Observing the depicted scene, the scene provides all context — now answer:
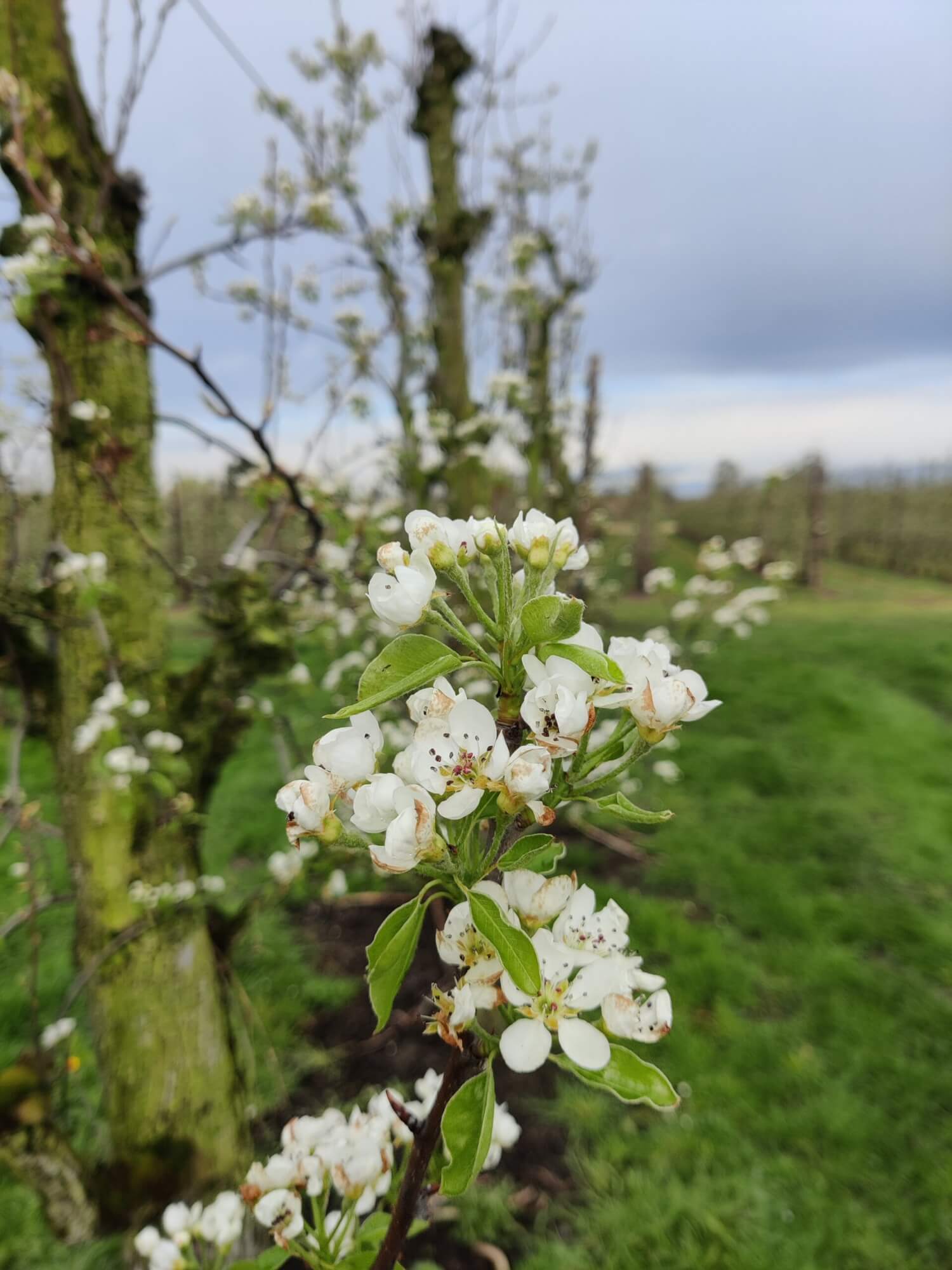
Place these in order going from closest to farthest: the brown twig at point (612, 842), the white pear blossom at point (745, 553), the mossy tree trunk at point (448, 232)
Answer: the mossy tree trunk at point (448, 232) < the white pear blossom at point (745, 553) < the brown twig at point (612, 842)

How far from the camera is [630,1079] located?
2.50 ft

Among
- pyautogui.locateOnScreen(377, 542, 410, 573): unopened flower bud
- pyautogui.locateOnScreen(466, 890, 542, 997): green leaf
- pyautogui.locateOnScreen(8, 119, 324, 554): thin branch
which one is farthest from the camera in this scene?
pyautogui.locateOnScreen(8, 119, 324, 554): thin branch

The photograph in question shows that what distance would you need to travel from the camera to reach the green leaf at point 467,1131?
0.70 m

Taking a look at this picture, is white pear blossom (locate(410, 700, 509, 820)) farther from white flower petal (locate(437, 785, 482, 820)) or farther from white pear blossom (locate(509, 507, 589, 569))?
white pear blossom (locate(509, 507, 589, 569))

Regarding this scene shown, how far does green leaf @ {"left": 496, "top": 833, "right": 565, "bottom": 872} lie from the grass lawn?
102 inches

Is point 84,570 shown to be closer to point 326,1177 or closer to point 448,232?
point 326,1177

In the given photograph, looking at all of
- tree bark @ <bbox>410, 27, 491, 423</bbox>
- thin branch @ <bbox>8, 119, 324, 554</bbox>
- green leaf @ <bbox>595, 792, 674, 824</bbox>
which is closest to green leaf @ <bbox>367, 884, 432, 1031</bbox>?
green leaf @ <bbox>595, 792, 674, 824</bbox>

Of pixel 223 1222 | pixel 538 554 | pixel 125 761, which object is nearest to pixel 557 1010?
pixel 538 554

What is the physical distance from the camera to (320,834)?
763 millimetres

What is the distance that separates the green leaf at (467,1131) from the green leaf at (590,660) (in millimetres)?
413

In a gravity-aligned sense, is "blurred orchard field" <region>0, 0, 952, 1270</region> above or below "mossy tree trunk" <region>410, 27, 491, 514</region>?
below

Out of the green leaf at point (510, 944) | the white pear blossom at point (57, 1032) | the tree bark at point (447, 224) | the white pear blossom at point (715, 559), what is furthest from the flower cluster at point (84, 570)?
the white pear blossom at point (715, 559)

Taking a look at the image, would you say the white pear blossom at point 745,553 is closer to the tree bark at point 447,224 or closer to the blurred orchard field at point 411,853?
the blurred orchard field at point 411,853

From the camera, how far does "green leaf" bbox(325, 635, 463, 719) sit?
2.28ft
